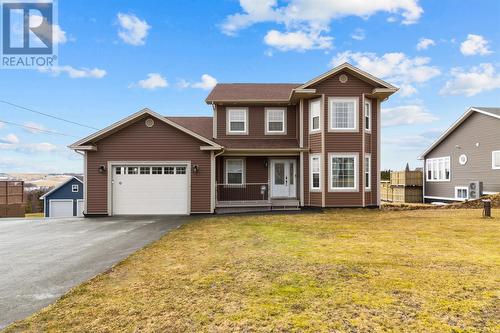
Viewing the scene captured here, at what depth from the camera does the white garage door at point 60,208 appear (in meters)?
33.0

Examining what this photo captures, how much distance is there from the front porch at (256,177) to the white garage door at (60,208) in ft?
80.4

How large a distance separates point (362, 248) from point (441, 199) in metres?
19.7

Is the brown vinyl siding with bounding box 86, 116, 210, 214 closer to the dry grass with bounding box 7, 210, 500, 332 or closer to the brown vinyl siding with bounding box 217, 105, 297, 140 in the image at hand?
the brown vinyl siding with bounding box 217, 105, 297, 140

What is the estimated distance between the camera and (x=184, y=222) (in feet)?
39.8

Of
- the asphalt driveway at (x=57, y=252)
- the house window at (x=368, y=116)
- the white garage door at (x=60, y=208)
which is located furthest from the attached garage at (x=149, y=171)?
the white garage door at (x=60, y=208)

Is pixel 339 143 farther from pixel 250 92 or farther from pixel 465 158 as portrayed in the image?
pixel 465 158

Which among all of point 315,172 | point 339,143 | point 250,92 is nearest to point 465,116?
point 339,143

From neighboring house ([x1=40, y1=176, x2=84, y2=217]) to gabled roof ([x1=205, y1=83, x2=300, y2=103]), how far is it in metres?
23.2

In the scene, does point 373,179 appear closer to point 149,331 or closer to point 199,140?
point 199,140

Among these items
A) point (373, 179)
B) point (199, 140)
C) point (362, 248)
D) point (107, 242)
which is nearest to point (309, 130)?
point (373, 179)

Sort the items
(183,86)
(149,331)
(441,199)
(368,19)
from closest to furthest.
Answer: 1. (149,331)
2. (368,19)
3. (441,199)
4. (183,86)

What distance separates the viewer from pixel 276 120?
17.3 m

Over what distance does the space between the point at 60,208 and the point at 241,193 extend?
85.7 ft

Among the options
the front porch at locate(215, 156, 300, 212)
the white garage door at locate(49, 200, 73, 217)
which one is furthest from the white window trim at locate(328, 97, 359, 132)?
the white garage door at locate(49, 200, 73, 217)
